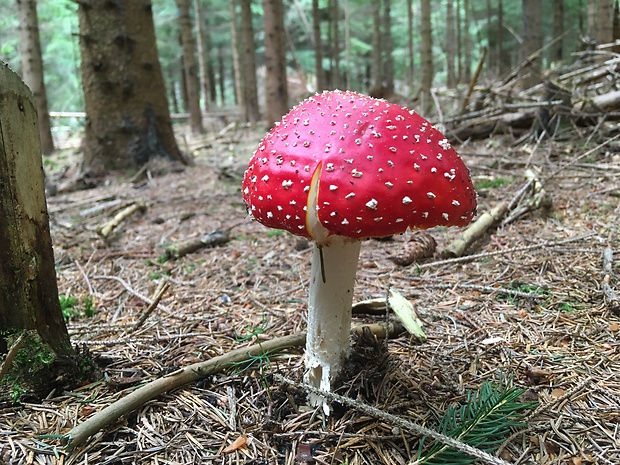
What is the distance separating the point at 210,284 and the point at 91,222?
2380mm

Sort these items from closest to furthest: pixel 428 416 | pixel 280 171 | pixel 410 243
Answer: pixel 280 171, pixel 428 416, pixel 410 243

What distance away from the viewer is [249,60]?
11.5 metres

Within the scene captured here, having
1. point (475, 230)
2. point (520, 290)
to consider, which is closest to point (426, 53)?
point (475, 230)

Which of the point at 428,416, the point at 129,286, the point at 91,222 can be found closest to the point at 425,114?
the point at 91,222

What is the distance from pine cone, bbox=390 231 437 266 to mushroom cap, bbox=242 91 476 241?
1653 mm

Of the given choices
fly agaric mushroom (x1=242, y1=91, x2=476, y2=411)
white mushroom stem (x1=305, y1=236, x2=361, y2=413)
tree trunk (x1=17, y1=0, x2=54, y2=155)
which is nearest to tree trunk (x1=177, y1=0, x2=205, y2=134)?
tree trunk (x1=17, y1=0, x2=54, y2=155)

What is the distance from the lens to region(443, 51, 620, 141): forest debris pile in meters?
5.78

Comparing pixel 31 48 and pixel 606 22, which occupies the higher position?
pixel 31 48

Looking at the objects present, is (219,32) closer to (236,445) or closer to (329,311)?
(329,311)

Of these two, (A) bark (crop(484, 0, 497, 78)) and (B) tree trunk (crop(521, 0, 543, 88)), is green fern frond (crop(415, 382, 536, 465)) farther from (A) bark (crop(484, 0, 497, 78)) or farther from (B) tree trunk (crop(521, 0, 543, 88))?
(A) bark (crop(484, 0, 497, 78))

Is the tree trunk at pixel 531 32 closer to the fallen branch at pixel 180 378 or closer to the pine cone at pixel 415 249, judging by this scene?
the pine cone at pixel 415 249

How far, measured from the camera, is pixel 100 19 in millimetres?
6145

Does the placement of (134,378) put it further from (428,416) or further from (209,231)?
(209,231)

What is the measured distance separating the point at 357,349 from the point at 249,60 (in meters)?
10.8
